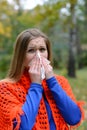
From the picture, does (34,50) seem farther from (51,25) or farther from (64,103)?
(51,25)

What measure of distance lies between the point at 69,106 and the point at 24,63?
51 cm

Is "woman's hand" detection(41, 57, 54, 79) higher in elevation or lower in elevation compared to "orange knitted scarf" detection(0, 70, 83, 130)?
higher

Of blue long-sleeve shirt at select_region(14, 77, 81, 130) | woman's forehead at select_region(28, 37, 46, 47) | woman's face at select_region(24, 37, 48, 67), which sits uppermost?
woman's forehead at select_region(28, 37, 46, 47)

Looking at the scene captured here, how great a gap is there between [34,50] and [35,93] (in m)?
0.37

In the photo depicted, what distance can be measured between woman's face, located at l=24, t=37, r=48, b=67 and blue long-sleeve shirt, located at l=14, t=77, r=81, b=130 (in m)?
0.21

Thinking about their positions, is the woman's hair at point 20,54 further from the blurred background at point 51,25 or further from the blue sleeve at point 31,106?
the blurred background at point 51,25

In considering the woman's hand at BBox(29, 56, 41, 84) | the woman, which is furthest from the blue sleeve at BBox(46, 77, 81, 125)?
the woman's hand at BBox(29, 56, 41, 84)

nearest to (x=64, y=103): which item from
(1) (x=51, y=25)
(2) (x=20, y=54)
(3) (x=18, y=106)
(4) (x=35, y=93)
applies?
(4) (x=35, y=93)

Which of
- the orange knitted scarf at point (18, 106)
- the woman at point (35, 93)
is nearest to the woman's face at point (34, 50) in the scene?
the woman at point (35, 93)

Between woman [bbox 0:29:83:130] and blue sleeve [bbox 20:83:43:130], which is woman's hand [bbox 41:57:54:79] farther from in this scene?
blue sleeve [bbox 20:83:43:130]

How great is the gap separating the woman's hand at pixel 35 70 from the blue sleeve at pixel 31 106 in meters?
0.05

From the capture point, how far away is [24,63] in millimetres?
3471

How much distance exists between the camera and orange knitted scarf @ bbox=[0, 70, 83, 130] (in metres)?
3.26

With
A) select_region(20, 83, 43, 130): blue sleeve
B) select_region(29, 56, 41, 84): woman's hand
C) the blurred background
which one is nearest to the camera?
select_region(20, 83, 43, 130): blue sleeve
